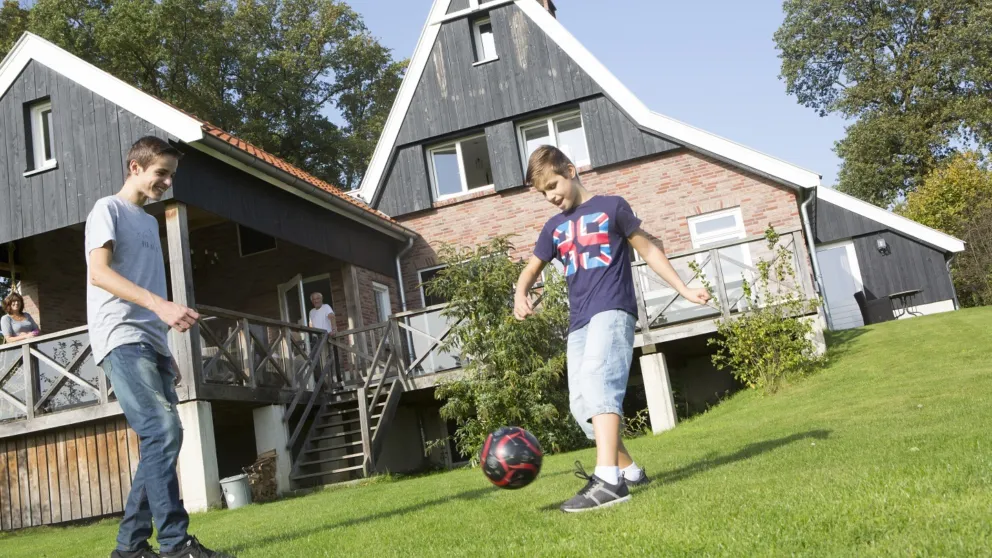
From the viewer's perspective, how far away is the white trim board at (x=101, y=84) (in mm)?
12000

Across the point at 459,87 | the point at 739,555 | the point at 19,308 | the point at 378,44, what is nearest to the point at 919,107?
the point at 378,44

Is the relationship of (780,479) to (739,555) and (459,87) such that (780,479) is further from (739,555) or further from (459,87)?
(459,87)

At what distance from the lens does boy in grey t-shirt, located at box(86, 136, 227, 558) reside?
412cm

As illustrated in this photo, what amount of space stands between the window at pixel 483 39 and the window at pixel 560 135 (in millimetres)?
1762

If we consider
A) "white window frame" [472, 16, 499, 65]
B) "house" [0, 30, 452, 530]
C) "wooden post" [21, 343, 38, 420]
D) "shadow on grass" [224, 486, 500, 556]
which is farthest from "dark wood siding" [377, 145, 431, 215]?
"shadow on grass" [224, 486, 500, 556]

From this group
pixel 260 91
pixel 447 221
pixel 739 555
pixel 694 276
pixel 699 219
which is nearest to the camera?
pixel 739 555

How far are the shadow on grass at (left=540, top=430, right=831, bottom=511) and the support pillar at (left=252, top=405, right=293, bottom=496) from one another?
24.7 ft

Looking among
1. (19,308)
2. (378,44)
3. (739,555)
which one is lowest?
(739,555)

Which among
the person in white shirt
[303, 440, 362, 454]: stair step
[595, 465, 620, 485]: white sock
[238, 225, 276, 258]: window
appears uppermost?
[238, 225, 276, 258]: window

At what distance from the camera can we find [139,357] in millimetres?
4262

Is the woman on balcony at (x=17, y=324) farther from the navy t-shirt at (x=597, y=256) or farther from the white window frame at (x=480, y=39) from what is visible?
the navy t-shirt at (x=597, y=256)

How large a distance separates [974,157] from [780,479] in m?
32.3

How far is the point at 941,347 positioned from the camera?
12.8 meters

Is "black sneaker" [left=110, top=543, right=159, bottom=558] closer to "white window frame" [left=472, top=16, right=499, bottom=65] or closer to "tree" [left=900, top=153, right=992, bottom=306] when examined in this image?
"white window frame" [left=472, top=16, right=499, bottom=65]
